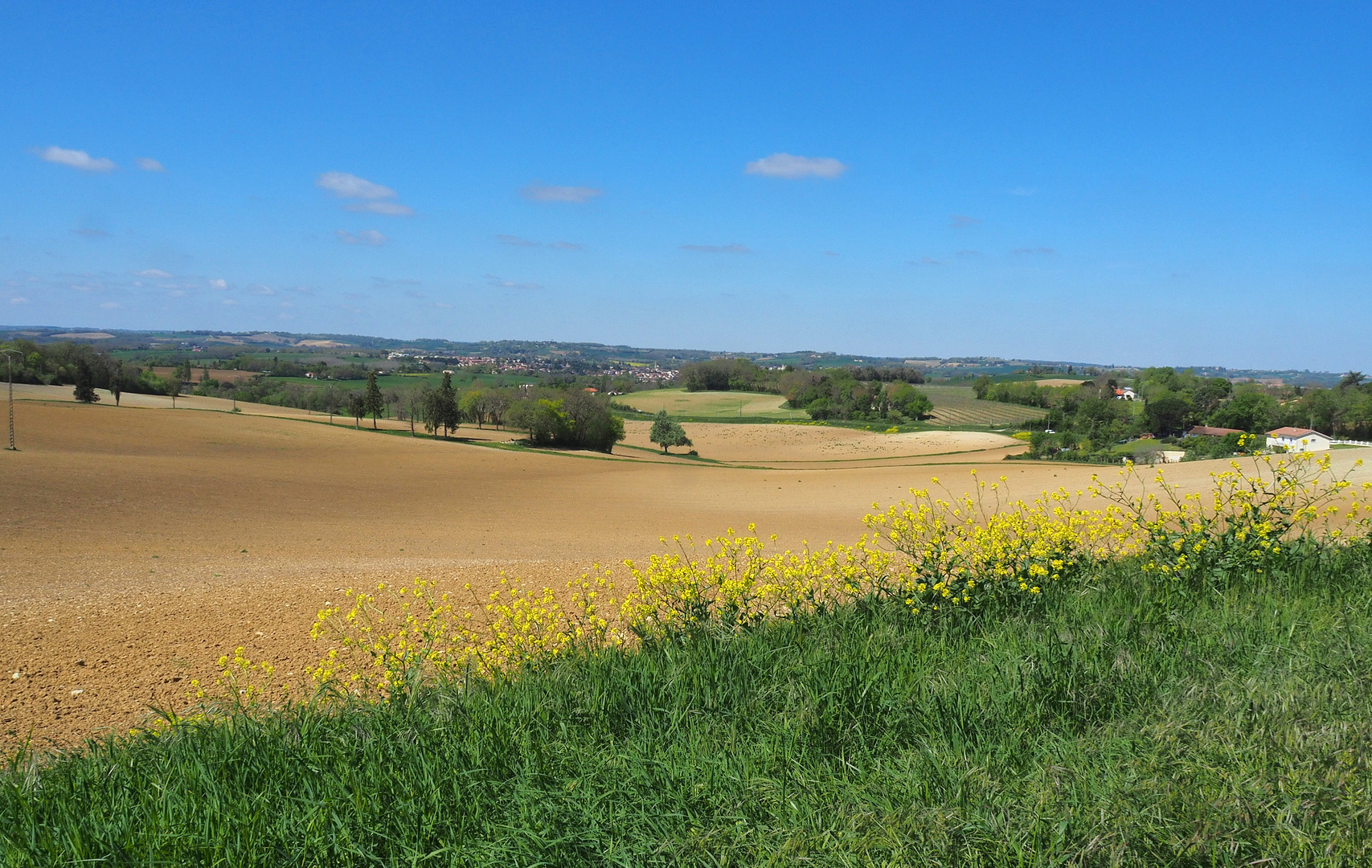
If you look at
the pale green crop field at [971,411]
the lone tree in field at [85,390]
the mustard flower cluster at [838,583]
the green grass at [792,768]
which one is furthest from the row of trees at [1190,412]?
the lone tree in field at [85,390]

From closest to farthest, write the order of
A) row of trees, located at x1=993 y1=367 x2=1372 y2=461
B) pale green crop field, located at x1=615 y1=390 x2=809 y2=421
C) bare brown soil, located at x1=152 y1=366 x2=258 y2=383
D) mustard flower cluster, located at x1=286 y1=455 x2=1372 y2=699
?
mustard flower cluster, located at x1=286 y1=455 x2=1372 y2=699 → row of trees, located at x1=993 y1=367 x2=1372 y2=461 → bare brown soil, located at x1=152 y1=366 x2=258 y2=383 → pale green crop field, located at x1=615 y1=390 x2=809 y2=421

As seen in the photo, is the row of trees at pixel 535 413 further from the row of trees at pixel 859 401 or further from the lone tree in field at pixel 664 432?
the row of trees at pixel 859 401

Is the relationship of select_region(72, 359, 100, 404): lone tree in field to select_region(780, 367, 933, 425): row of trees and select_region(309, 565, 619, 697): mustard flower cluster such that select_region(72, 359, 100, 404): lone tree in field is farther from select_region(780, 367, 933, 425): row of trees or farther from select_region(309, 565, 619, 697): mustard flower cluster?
select_region(780, 367, 933, 425): row of trees

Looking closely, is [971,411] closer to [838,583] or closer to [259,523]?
[259,523]

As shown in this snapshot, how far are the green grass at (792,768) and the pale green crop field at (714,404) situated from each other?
314 feet

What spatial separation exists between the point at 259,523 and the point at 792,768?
19.7 metres

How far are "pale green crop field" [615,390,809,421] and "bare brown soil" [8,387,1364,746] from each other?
55176mm

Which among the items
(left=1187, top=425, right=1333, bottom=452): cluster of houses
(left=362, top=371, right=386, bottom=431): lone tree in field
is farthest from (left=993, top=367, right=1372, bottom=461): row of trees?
(left=362, top=371, right=386, bottom=431): lone tree in field

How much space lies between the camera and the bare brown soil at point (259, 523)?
7.08m

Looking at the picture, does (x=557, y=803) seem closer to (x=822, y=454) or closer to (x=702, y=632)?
(x=702, y=632)

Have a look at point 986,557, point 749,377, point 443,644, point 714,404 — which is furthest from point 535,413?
point 749,377

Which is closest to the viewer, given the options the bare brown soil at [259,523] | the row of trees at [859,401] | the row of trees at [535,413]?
the bare brown soil at [259,523]

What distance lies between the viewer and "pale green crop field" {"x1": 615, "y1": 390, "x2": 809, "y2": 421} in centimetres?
10588

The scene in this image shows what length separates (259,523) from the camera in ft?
63.3
